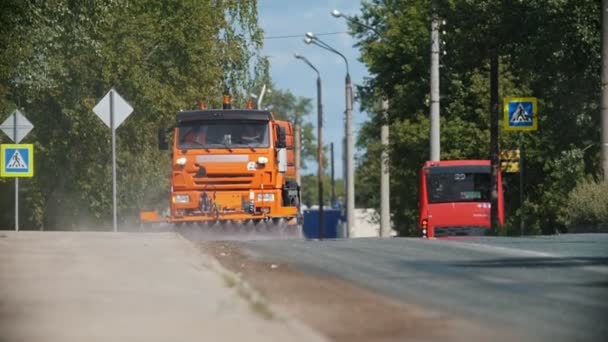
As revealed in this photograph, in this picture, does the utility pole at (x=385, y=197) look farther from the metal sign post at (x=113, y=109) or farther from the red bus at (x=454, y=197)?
the metal sign post at (x=113, y=109)

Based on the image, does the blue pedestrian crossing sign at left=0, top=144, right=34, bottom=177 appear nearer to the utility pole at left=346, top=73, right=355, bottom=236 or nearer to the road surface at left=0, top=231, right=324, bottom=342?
the road surface at left=0, top=231, right=324, bottom=342

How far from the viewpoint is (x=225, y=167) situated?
34.1 metres

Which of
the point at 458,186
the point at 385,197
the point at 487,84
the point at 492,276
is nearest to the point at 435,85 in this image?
the point at 458,186

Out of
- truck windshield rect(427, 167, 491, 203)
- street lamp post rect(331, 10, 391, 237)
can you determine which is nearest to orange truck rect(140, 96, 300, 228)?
truck windshield rect(427, 167, 491, 203)

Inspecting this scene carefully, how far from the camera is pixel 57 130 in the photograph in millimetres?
54000

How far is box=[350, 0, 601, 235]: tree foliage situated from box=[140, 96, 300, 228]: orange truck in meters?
7.21

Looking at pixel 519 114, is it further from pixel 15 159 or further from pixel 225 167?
pixel 15 159

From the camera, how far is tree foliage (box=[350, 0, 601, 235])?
120ft

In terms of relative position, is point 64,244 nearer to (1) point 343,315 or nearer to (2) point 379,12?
(1) point 343,315

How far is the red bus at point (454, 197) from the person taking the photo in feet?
157

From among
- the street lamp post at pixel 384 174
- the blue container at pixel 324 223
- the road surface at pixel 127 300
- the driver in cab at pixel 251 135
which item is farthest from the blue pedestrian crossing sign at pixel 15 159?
the blue container at pixel 324 223

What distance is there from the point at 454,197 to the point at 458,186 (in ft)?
1.82

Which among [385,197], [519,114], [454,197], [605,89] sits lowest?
[454,197]

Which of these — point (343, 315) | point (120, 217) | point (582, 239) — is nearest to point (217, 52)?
point (120, 217)
